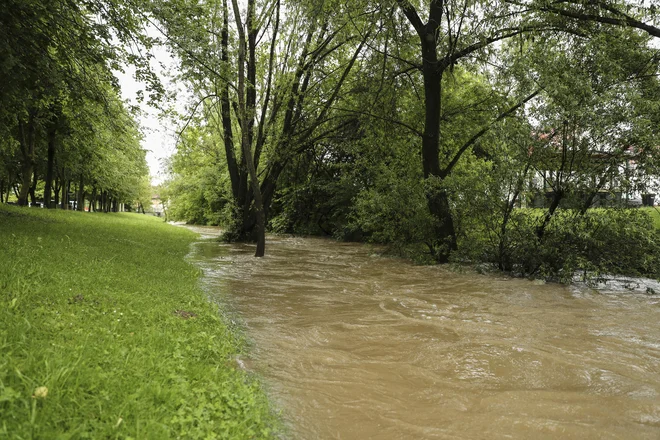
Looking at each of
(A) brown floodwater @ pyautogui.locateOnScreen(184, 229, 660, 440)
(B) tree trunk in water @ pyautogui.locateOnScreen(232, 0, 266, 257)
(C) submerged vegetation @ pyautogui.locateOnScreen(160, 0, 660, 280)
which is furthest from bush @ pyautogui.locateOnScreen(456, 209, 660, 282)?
(B) tree trunk in water @ pyautogui.locateOnScreen(232, 0, 266, 257)

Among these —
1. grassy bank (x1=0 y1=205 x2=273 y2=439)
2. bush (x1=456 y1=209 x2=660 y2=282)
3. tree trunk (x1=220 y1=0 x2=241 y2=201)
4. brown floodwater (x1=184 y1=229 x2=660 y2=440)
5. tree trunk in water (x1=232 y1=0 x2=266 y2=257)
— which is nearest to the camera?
grassy bank (x1=0 y1=205 x2=273 y2=439)

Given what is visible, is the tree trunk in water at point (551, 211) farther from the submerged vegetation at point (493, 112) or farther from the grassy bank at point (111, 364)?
the grassy bank at point (111, 364)

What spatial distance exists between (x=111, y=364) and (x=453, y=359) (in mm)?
3469

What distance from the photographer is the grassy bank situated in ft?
7.82

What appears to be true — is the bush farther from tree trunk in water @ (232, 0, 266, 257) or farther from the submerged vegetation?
tree trunk in water @ (232, 0, 266, 257)

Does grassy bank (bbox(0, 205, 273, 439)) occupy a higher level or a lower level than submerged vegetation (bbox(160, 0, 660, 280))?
lower

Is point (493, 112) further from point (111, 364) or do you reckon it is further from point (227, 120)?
point (111, 364)

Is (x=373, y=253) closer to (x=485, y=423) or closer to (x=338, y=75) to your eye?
(x=338, y=75)

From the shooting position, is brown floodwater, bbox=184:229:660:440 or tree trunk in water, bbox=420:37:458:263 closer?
brown floodwater, bbox=184:229:660:440

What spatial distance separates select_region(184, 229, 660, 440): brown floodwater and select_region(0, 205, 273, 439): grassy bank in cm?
50

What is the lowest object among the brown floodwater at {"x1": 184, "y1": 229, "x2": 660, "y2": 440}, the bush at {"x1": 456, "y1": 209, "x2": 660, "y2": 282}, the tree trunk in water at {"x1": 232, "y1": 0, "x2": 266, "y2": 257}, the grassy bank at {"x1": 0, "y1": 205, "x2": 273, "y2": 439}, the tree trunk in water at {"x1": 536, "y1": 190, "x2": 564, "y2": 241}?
the brown floodwater at {"x1": 184, "y1": 229, "x2": 660, "y2": 440}

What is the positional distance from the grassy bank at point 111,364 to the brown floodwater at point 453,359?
0.50 meters

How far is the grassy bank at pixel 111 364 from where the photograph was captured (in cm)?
238

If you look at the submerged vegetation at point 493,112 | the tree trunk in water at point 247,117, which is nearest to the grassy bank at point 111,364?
the submerged vegetation at point 493,112
